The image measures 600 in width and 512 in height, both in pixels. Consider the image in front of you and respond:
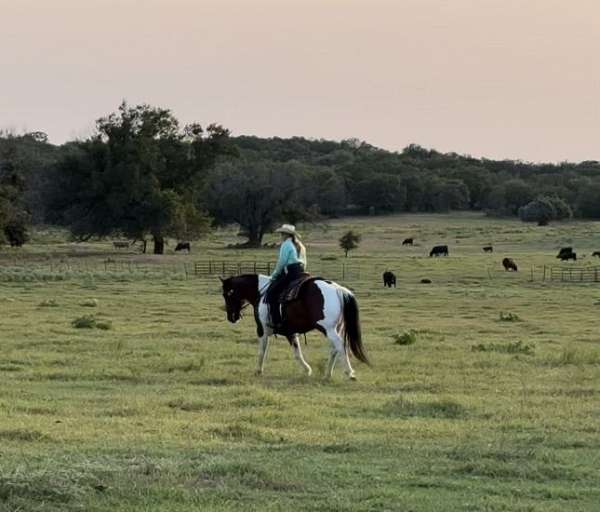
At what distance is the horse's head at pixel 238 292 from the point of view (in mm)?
17734

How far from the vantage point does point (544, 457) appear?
9055 millimetres

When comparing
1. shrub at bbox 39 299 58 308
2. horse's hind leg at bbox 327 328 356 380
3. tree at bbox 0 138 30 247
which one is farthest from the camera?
tree at bbox 0 138 30 247

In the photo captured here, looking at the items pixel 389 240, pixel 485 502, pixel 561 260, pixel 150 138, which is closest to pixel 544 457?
pixel 485 502

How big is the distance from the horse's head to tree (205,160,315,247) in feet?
220

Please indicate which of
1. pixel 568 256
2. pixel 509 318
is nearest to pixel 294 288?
pixel 509 318

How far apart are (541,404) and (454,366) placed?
4423 mm

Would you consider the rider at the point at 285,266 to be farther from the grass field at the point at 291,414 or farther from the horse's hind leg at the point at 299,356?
the grass field at the point at 291,414

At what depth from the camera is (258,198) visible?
87.6 m

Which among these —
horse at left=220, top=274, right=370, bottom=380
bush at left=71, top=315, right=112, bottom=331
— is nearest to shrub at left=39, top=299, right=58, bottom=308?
bush at left=71, top=315, right=112, bottom=331

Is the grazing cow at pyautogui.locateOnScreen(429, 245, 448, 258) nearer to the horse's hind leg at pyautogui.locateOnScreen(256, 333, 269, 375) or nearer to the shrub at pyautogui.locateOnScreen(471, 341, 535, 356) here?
the shrub at pyautogui.locateOnScreen(471, 341, 535, 356)

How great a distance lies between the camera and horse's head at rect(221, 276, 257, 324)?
1773 cm

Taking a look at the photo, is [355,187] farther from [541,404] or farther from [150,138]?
[541,404]

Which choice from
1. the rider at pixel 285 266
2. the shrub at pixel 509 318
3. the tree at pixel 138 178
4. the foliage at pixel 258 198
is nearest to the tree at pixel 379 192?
the foliage at pixel 258 198

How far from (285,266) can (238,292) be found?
1.63 meters
